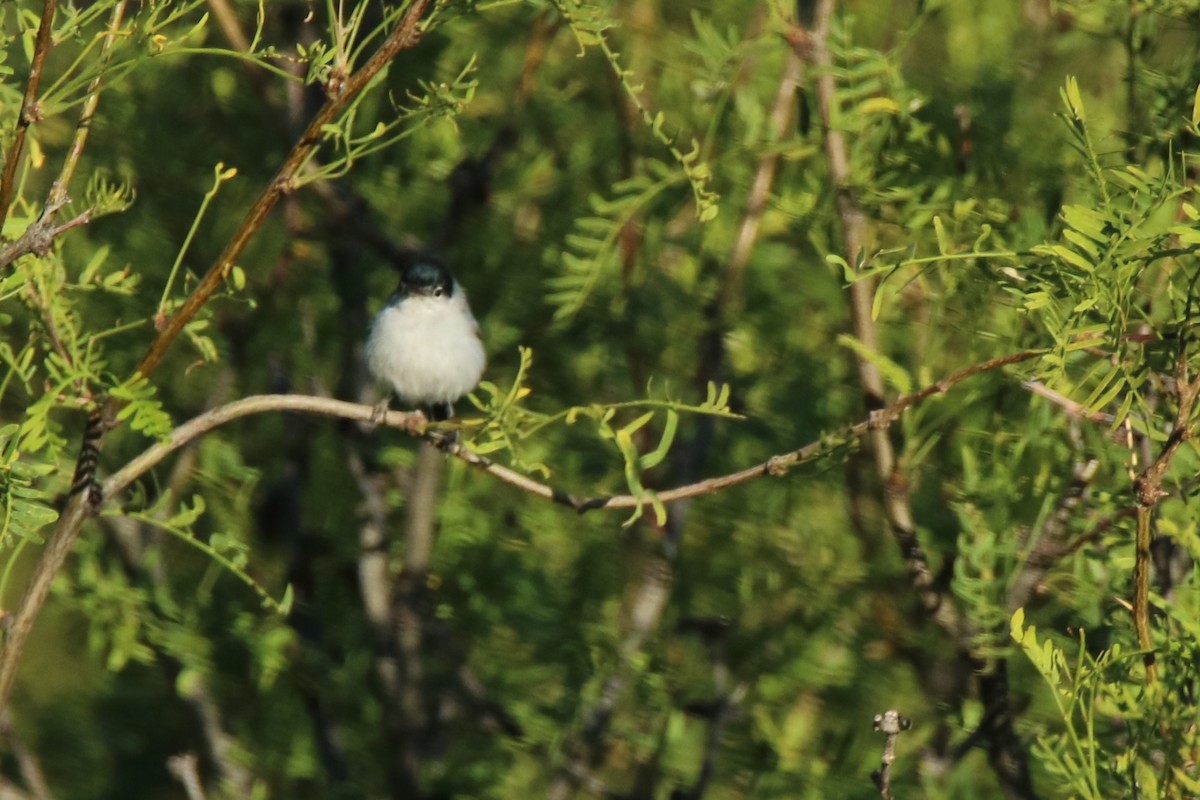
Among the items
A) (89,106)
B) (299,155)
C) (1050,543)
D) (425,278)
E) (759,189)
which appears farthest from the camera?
(425,278)

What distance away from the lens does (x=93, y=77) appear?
2.00 m

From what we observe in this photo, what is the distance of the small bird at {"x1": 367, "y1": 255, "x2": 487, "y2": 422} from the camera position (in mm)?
4074

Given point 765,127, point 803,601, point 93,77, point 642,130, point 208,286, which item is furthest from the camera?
point 642,130

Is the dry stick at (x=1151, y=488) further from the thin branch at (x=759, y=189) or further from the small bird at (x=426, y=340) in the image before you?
the small bird at (x=426, y=340)

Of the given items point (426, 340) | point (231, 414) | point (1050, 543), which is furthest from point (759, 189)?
point (231, 414)

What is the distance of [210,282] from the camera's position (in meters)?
2.14

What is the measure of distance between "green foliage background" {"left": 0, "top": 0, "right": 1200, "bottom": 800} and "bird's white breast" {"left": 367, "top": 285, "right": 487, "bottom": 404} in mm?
68

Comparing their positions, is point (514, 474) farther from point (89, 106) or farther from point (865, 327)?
point (865, 327)

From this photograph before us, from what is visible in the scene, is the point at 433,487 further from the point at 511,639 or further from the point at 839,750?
the point at 839,750

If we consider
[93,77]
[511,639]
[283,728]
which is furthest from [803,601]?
[93,77]

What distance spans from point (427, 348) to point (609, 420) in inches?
48.6

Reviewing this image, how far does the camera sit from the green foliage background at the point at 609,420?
10.4 feet

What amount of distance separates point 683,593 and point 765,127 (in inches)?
45.2

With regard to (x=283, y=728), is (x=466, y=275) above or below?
above
